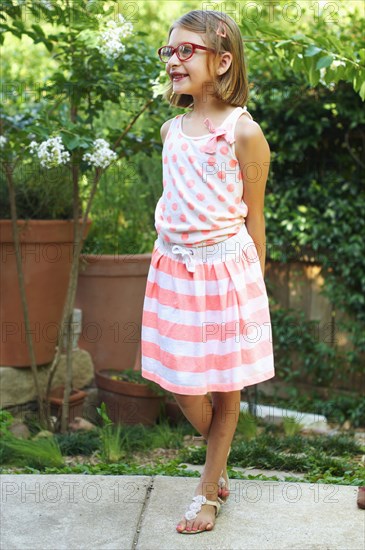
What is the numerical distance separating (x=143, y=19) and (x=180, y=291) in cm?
807

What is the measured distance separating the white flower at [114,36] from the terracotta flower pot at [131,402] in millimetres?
1761

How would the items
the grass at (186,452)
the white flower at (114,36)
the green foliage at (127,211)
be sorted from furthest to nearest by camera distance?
the green foliage at (127,211) → the white flower at (114,36) → the grass at (186,452)

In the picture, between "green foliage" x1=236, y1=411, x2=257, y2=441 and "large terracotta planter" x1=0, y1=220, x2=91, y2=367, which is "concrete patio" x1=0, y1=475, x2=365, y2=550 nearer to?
"green foliage" x1=236, y1=411, x2=257, y2=441

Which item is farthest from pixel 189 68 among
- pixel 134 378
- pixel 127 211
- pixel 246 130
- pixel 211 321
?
pixel 127 211

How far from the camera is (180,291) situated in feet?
8.05

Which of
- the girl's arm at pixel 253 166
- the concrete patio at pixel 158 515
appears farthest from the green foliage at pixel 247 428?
the girl's arm at pixel 253 166

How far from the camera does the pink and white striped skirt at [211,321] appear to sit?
2432mm

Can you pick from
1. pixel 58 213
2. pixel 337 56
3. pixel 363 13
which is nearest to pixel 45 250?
pixel 58 213

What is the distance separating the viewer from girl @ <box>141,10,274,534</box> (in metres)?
2.44

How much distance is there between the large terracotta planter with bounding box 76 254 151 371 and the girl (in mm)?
2282

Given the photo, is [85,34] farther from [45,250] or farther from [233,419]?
[233,419]

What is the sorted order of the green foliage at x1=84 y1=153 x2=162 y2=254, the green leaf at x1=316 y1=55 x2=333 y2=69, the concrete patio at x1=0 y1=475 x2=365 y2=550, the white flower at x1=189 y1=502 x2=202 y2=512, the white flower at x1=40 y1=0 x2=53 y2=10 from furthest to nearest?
the green foliage at x1=84 y1=153 x2=162 y2=254
the white flower at x1=40 y1=0 x2=53 y2=10
the green leaf at x1=316 y1=55 x2=333 y2=69
the white flower at x1=189 y1=502 x2=202 y2=512
the concrete patio at x1=0 y1=475 x2=365 y2=550

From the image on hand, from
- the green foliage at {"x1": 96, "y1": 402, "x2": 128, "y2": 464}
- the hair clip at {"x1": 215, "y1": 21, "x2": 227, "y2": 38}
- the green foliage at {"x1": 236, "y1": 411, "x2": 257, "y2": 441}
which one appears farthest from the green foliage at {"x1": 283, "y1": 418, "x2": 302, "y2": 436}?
the hair clip at {"x1": 215, "y1": 21, "x2": 227, "y2": 38}

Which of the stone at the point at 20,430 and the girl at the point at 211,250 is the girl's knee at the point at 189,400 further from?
the stone at the point at 20,430
